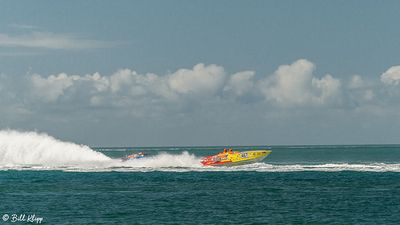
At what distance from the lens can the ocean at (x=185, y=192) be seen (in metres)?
52.3

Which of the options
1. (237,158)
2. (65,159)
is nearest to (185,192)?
(237,158)

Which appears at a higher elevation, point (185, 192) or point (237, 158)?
point (237, 158)

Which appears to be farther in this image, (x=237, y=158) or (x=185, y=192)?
(x=237, y=158)

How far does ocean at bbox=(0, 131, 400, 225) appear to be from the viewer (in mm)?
52344

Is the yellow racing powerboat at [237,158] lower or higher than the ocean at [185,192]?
higher

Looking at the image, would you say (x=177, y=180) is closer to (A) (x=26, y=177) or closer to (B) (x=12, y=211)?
(A) (x=26, y=177)

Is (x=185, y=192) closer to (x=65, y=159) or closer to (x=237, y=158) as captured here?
(x=237, y=158)

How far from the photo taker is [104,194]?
224ft

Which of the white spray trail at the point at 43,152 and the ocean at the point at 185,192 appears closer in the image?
the ocean at the point at 185,192

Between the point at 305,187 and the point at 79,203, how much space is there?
27.2 m

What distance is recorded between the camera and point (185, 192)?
229 feet

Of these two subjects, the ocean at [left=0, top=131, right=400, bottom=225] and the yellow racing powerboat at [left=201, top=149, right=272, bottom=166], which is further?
the yellow racing powerboat at [left=201, top=149, right=272, bottom=166]

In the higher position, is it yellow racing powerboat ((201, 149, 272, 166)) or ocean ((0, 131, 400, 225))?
yellow racing powerboat ((201, 149, 272, 166))

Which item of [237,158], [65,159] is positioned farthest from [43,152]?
[237,158]
